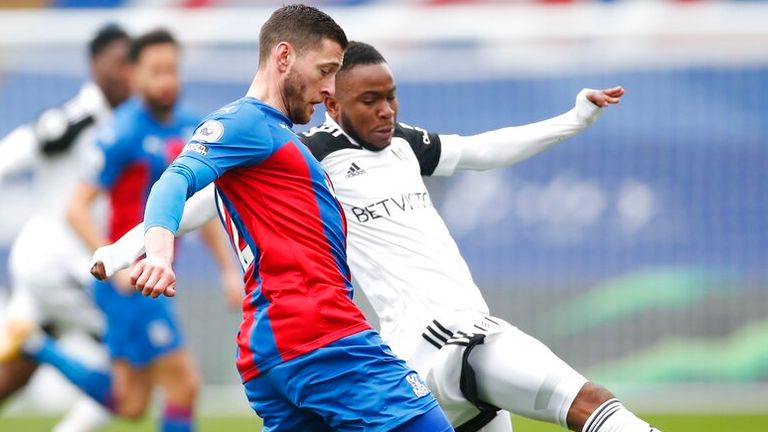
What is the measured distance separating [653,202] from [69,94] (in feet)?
21.3

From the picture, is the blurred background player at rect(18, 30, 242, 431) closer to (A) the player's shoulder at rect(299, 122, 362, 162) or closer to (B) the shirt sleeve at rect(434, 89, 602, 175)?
(B) the shirt sleeve at rect(434, 89, 602, 175)

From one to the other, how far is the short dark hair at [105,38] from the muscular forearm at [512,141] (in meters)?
4.79

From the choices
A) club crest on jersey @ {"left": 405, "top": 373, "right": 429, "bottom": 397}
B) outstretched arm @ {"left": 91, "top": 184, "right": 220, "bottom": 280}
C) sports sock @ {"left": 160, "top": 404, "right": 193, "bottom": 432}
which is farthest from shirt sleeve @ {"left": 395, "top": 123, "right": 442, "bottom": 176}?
sports sock @ {"left": 160, "top": 404, "right": 193, "bottom": 432}

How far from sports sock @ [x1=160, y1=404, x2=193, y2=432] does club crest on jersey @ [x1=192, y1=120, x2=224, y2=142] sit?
4.36m

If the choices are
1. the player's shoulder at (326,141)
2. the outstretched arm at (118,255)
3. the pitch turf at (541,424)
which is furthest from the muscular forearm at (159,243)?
the pitch turf at (541,424)

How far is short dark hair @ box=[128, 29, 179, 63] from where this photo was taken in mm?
8508

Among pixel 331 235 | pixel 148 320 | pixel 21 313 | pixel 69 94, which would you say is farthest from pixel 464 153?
pixel 69 94

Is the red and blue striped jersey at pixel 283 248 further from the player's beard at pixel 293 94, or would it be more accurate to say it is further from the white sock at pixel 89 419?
the white sock at pixel 89 419

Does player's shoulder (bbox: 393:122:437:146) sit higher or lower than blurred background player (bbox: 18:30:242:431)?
higher

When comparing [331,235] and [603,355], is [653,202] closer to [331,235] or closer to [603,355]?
[603,355]

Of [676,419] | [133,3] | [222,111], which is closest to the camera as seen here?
[222,111]

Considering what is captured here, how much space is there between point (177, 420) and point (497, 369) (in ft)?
12.2

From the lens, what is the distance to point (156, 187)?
3854 mm

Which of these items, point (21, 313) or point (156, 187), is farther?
point (21, 313)
